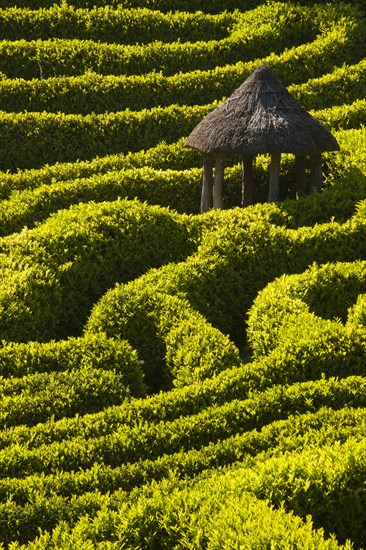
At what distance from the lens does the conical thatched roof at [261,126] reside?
1603 cm

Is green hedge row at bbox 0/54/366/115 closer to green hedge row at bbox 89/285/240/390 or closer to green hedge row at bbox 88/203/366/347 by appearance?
green hedge row at bbox 88/203/366/347

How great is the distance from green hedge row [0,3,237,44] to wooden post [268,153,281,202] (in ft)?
27.1

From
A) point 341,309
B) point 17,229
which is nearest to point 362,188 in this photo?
point 341,309

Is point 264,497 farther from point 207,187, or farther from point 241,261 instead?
point 207,187

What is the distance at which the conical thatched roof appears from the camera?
16.0 meters

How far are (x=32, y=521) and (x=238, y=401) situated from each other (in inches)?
112

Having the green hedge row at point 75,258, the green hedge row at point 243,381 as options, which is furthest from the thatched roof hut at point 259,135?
the green hedge row at point 243,381

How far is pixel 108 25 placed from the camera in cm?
2394

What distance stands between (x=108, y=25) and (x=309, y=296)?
12671 millimetres

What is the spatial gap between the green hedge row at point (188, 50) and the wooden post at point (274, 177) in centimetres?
624

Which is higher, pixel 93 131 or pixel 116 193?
pixel 93 131

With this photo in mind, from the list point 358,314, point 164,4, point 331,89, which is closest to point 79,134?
point 331,89

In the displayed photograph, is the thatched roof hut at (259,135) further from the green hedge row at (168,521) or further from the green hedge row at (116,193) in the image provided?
the green hedge row at (168,521)

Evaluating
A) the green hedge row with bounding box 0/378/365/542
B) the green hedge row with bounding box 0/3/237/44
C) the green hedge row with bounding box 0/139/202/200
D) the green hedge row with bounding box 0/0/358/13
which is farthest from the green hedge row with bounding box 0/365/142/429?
the green hedge row with bounding box 0/0/358/13
